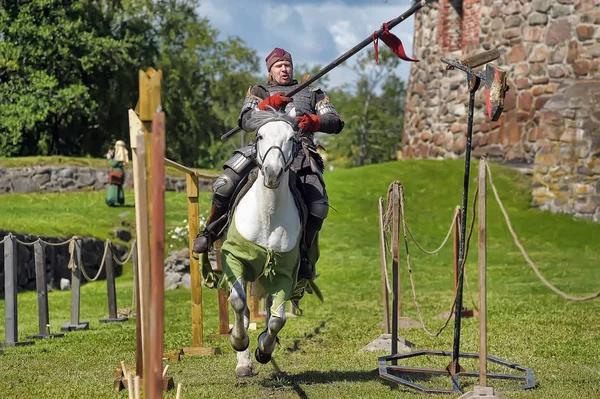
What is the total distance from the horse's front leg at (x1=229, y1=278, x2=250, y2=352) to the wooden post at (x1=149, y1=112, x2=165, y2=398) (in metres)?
3.50

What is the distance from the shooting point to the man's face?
10352 mm

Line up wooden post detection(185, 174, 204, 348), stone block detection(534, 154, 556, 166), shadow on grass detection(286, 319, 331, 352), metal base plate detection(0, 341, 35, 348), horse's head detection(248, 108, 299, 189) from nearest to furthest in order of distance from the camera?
horse's head detection(248, 108, 299, 189) < wooden post detection(185, 174, 204, 348) < shadow on grass detection(286, 319, 331, 352) < metal base plate detection(0, 341, 35, 348) < stone block detection(534, 154, 556, 166)

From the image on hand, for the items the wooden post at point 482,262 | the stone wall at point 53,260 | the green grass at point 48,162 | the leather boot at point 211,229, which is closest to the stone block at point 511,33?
the green grass at point 48,162

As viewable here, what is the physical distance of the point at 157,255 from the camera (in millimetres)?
5691

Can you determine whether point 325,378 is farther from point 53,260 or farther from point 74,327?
point 53,260

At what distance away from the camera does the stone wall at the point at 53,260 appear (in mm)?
23125

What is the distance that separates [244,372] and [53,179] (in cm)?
2590

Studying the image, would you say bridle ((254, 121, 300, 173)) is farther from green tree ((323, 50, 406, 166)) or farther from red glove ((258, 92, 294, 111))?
green tree ((323, 50, 406, 166))

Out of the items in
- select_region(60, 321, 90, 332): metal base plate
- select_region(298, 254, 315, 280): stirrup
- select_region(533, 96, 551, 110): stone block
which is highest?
select_region(533, 96, 551, 110): stone block

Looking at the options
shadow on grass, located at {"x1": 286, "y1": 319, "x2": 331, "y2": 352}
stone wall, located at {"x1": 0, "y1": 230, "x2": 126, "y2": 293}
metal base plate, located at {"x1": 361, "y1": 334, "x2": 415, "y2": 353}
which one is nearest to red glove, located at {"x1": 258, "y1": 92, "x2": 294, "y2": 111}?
metal base plate, located at {"x1": 361, "y1": 334, "x2": 415, "y2": 353}

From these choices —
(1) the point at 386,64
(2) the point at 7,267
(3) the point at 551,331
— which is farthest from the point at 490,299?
(1) the point at 386,64

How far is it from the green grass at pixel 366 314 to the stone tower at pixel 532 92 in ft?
2.97

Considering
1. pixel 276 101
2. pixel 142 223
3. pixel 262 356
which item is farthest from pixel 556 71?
pixel 142 223

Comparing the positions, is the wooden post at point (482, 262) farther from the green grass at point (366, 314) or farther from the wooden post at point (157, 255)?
the wooden post at point (157, 255)
